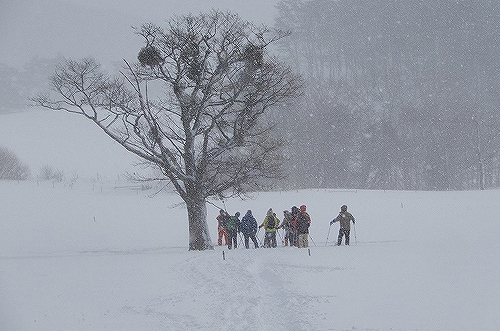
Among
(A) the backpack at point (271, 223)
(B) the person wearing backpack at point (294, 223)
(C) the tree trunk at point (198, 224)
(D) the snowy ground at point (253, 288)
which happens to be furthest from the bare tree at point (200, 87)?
(D) the snowy ground at point (253, 288)

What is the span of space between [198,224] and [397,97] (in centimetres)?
4861

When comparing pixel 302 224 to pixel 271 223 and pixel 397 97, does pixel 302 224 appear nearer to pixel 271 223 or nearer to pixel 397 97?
pixel 271 223

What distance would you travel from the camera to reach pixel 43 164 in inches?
2085

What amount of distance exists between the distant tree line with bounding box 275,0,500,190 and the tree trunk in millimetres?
29195

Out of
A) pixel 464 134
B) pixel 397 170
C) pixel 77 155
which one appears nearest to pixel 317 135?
pixel 397 170

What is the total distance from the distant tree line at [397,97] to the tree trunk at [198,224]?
2919cm

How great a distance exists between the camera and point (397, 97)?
64.0 meters

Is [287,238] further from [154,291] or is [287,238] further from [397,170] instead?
[397,170]

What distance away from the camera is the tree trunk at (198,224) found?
819 inches

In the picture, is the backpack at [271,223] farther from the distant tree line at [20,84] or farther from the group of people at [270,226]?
the distant tree line at [20,84]

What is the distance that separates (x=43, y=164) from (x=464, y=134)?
140 ft

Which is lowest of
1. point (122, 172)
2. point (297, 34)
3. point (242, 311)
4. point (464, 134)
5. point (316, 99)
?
point (242, 311)

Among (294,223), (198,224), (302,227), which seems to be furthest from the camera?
(294,223)

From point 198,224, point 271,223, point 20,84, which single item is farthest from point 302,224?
point 20,84
